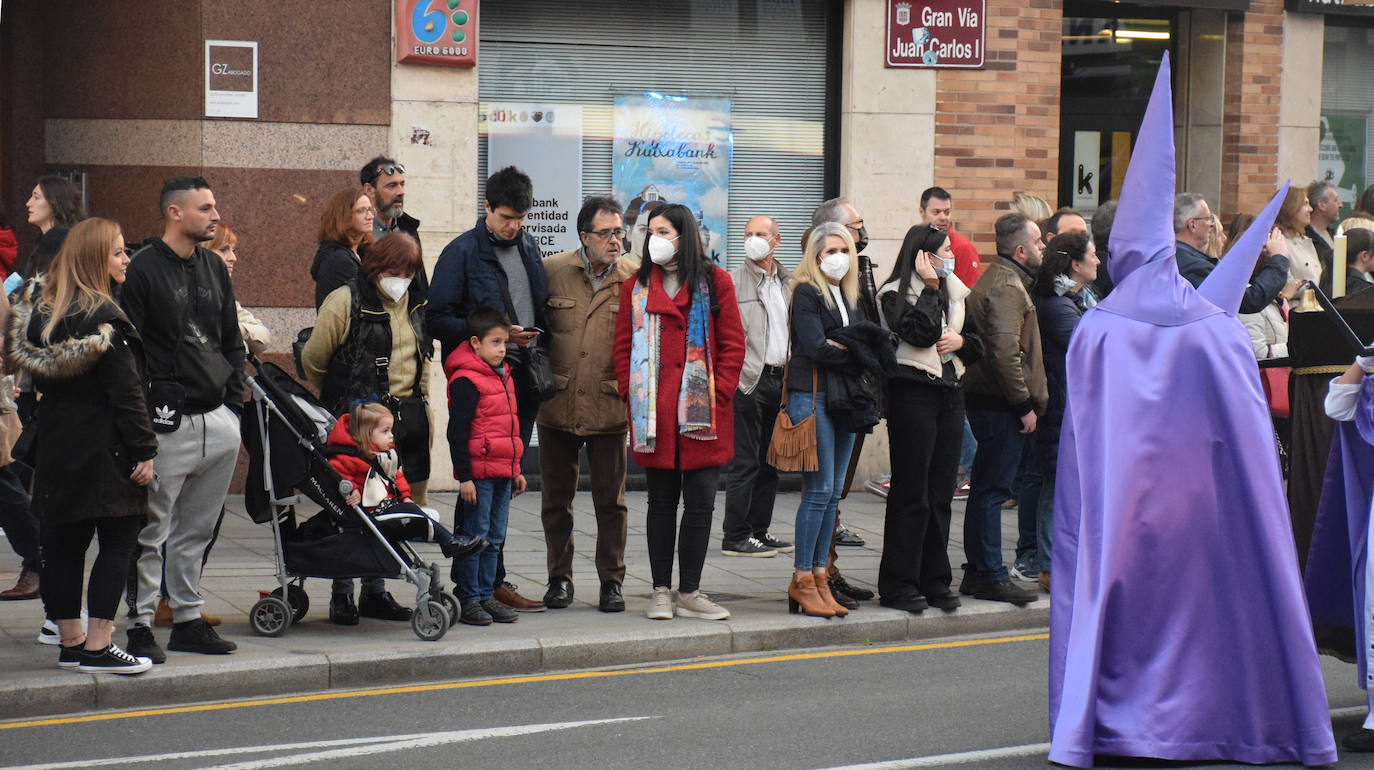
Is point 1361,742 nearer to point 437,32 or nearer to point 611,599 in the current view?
point 611,599

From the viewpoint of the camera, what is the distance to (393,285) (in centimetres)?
840

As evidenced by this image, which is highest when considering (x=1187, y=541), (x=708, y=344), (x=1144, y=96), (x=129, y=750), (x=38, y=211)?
(x=1144, y=96)

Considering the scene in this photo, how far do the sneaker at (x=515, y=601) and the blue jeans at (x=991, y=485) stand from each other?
2.31m

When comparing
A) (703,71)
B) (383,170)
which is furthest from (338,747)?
(703,71)

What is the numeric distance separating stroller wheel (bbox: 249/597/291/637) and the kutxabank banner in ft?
19.4

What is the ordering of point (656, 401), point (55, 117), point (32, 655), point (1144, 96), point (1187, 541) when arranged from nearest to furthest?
1. point (1187, 541)
2. point (32, 655)
3. point (656, 401)
4. point (55, 117)
5. point (1144, 96)

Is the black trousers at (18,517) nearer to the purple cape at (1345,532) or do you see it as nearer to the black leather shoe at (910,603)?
the black leather shoe at (910,603)

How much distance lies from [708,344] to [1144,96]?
828 centimetres

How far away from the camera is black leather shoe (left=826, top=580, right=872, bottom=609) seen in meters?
9.06

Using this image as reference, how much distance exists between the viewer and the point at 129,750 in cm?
640

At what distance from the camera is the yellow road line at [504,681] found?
22.9ft

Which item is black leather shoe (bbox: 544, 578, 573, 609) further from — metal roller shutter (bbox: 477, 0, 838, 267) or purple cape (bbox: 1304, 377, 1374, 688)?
metal roller shutter (bbox: 477, 0, 838, 267)

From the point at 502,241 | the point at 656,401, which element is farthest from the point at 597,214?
the point at 656,401

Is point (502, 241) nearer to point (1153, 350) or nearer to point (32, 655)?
point (32, 655)
